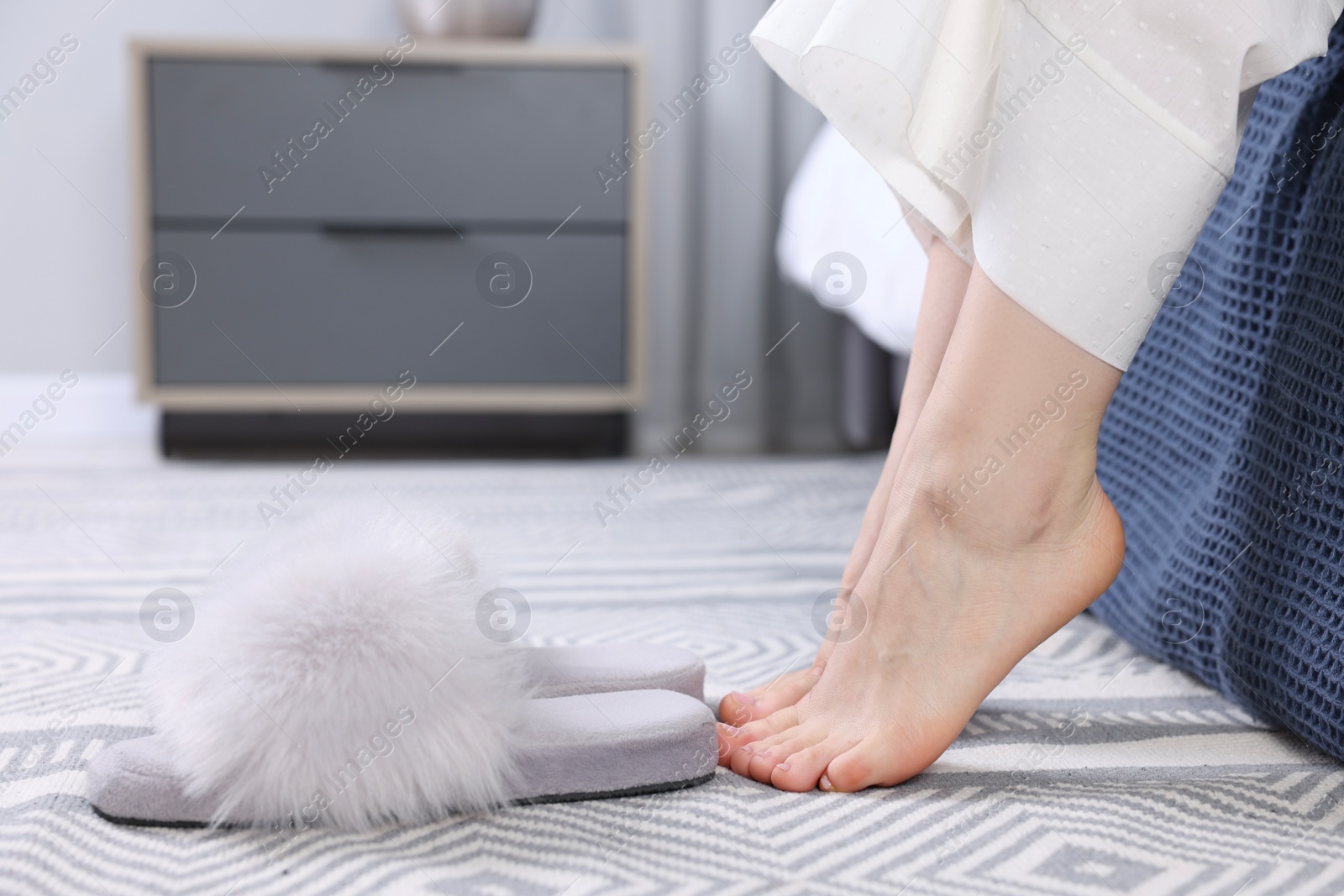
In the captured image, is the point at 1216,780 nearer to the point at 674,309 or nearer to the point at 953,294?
the point at 953,294

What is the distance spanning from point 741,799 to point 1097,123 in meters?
0.36

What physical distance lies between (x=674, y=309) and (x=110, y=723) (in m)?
1.54

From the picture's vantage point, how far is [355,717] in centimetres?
45

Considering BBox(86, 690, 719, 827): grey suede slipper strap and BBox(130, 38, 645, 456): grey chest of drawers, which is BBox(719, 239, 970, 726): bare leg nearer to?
BBox(86, 690, 719, 827): grey suede slipper strap

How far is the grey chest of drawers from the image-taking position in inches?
64.7

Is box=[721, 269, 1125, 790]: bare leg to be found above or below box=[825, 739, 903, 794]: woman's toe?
above

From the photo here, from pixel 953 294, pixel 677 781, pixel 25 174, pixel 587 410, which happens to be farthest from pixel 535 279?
pixel 677 781

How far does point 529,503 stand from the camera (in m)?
1.34

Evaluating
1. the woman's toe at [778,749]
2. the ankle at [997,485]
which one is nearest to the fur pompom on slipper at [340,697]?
the woman's toe at [778,749]

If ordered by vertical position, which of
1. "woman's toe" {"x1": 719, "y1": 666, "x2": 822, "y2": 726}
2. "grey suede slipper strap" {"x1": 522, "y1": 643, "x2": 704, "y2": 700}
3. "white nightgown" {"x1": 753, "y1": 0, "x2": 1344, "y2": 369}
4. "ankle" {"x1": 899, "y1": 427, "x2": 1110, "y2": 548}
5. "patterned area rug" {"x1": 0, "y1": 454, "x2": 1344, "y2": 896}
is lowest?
"patterned area rug" {"x1": 0, "y1": 454, "x2": 1344, "y2": 896}

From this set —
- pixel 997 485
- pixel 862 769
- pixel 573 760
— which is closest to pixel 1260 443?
pixel 997 485

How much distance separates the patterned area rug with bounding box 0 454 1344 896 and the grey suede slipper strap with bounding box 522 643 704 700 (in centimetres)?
6

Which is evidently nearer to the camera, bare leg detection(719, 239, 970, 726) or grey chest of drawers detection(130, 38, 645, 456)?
bare leg detection(719, 239, 970, 726)

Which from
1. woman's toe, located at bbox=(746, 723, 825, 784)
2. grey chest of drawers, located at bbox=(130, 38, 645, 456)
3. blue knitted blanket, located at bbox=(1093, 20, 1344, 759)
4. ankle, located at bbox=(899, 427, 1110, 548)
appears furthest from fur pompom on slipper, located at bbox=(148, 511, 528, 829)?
grey chest of drawers, located at bbox=(130, 38, 645, 456)
